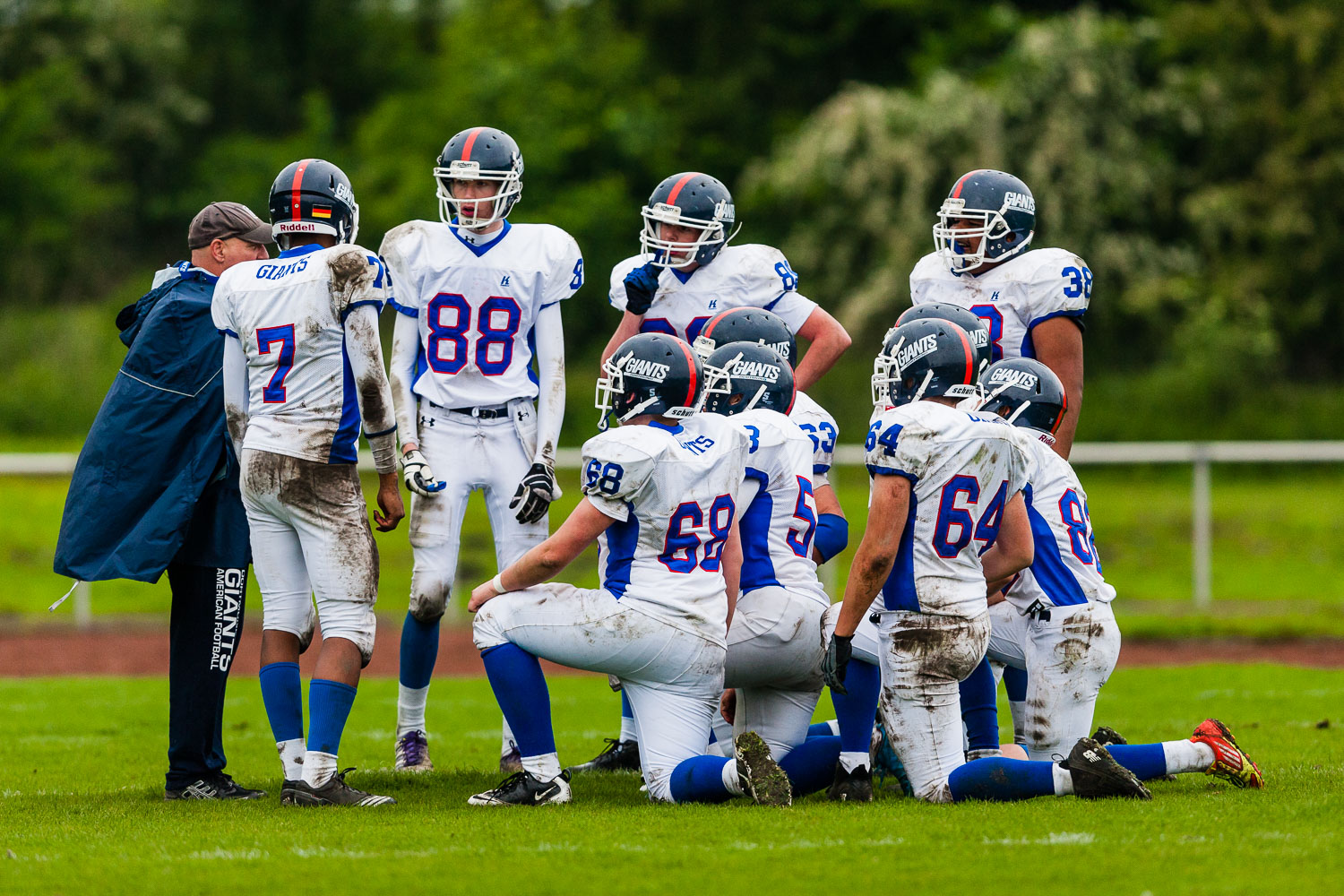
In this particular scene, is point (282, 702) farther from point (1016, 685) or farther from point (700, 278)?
point (1016, 685)

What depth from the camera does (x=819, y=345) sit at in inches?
261

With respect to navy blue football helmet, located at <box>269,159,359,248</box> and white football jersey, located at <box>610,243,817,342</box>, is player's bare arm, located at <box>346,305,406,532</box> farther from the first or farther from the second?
white football jersey, located at <box>610,243,817,342</box>

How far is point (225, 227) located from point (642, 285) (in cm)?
163

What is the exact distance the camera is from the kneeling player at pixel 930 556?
199 inches

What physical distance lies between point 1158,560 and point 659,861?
12.1 m

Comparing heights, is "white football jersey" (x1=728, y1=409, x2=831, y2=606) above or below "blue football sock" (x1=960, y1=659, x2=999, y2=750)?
above

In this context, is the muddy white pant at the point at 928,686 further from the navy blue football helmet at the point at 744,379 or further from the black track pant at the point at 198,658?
the black track pant at the point at 198,658

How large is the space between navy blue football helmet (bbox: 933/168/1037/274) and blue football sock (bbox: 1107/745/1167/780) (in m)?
2.15

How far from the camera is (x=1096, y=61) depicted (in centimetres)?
2191

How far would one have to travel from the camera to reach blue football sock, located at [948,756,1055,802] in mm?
4961

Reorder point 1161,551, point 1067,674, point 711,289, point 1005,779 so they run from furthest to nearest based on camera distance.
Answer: point 1161,551 → point 711,289 → point 1067,674 → point 1005,779

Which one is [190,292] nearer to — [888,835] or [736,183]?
[888,835]

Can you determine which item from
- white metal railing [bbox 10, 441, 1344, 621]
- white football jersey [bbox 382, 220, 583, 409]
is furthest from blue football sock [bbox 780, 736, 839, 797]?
white metal railing [bbox 10, 441, 1344, 621]

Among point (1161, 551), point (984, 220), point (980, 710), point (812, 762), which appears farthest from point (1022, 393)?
point (1161, 551)
